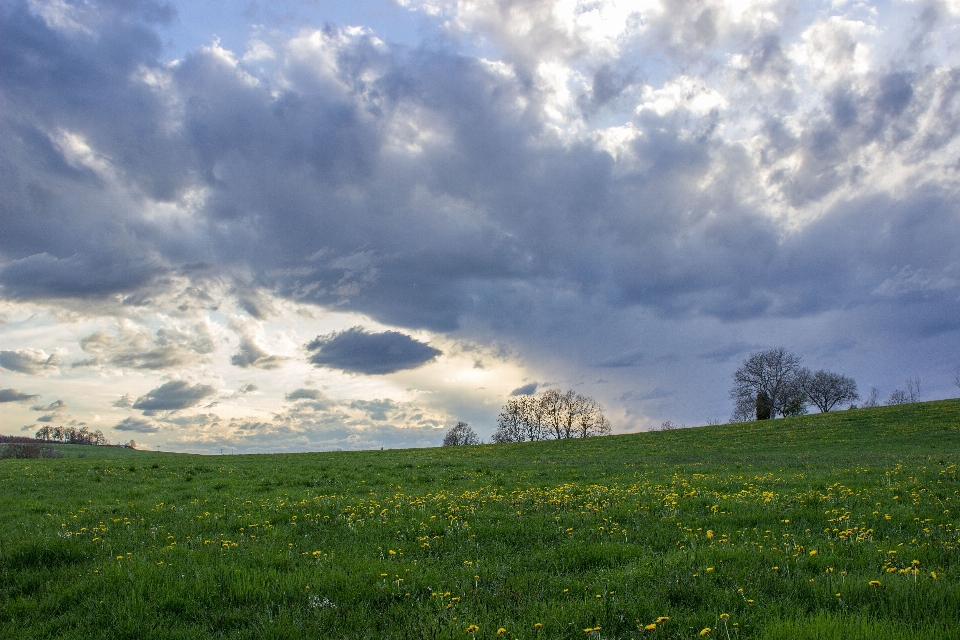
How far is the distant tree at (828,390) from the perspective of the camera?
319ft

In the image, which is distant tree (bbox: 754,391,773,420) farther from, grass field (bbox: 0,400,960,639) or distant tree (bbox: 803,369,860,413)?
grass field (bbox: 0,400,960,639)

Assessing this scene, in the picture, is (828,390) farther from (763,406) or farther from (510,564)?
(510,564)

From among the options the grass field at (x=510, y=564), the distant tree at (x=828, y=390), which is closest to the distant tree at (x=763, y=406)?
the distant tree at (x=828, y=390)

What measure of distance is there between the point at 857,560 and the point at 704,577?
2510 mm

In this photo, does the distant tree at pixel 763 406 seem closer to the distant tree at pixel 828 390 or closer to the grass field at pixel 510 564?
the distant tree at pixel 828 390

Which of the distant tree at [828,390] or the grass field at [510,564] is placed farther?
the distant tree at [828,390]

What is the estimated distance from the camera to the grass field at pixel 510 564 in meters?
5.96

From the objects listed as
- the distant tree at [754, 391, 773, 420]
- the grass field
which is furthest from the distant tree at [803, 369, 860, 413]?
the grass field

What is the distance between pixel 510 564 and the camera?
27.1ft

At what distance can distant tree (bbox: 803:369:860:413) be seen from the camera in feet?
319

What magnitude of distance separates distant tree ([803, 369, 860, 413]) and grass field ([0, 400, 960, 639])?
306 ft

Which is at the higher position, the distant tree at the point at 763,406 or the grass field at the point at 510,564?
the distant tree at the point at 763,406

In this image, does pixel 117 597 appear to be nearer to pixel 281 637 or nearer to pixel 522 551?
pixel 281 637

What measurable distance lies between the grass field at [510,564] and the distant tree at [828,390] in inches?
3674
